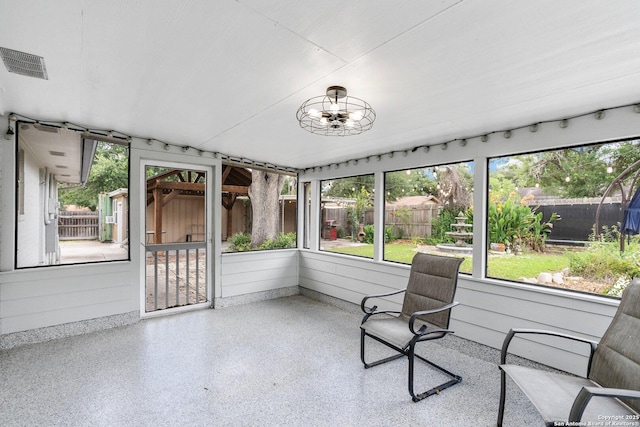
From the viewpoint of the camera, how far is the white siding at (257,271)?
15.3ft

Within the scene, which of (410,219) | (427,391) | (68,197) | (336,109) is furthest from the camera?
(410,219)

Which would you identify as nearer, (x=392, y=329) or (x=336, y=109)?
(x=336, y=109)

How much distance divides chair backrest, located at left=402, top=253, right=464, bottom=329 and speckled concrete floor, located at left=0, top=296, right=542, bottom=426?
0.55 m

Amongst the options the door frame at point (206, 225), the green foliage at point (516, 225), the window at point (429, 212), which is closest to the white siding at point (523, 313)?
the window at point (429, 212)

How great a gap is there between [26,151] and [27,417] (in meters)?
2.76

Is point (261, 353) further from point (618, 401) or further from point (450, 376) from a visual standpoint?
point (618, 401)

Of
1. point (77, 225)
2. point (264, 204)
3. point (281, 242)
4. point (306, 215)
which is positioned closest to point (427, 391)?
point (281, 242)

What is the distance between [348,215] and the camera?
5027 millimetres

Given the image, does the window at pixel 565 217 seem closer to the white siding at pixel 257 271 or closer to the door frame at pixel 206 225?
the white siding at pixel 257 271

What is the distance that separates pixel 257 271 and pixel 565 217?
4.11m

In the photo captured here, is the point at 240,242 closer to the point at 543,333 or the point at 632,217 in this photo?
the point at 543,333

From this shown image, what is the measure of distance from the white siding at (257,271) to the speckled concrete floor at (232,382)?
1019mm

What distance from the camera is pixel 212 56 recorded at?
1841mm

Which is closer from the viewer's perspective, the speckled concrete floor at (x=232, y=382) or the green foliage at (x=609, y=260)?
the speckled concrete floor at (x=232, y=382)
